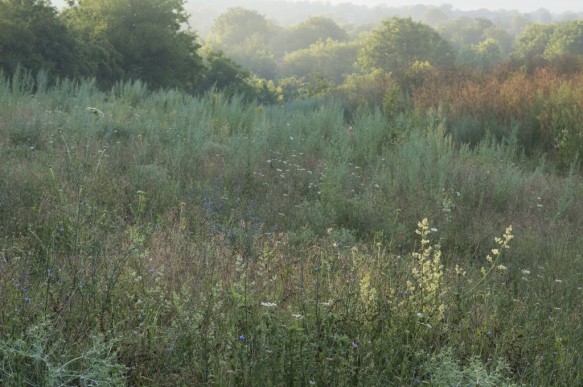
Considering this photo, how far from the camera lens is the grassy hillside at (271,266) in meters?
2.84

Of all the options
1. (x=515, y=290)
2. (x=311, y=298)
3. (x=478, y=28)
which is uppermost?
(x=478, y=28)

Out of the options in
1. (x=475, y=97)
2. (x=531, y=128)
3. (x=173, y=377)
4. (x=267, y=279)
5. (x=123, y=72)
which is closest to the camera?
(x=173, y=377)

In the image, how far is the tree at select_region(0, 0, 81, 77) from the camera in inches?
683

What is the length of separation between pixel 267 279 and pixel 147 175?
278 centimetres

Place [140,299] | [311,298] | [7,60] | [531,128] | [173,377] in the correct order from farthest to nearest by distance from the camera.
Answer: [7,60] < [531,128] < [311,298] < [140,299] < [173,377]

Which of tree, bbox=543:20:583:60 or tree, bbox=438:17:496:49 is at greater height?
tree, bbox=438:17:496:49

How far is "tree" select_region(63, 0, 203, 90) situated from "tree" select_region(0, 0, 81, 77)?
2329mm

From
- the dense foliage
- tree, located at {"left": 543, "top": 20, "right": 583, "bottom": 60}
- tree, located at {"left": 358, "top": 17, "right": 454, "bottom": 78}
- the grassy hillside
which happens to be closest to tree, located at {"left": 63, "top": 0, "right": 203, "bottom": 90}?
the dense foliage

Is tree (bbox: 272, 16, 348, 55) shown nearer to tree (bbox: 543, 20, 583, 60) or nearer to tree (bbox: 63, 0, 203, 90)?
tree (bbox: 543, 20, 583, 60)

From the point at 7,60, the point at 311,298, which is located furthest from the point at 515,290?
the point at 7,60

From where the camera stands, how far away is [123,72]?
70.7ft

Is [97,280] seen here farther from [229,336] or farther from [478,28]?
[478,28]

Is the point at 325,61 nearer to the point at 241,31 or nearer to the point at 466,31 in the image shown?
the point at 241,31

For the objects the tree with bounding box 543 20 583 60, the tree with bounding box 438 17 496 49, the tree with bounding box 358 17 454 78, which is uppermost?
the tree with bounding box 438 17 496 49
